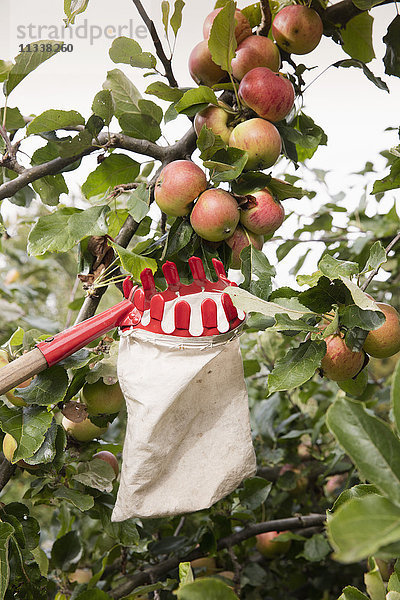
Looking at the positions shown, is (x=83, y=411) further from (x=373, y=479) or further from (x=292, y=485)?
(x=292, y=485)

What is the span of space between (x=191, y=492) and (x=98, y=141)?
41 centimetres

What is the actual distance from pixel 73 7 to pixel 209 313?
40 cm

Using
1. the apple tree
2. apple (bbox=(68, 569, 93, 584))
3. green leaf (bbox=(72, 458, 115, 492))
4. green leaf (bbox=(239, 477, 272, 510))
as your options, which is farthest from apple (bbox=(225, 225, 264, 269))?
apple (bbox=(68, 569, 93, 584))

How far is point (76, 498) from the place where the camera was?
638 mm

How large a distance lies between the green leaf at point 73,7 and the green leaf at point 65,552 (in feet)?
2.41

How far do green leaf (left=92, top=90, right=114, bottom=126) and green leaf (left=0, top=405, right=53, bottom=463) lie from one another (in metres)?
0.34

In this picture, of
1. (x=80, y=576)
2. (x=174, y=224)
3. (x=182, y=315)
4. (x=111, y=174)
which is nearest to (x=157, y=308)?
(x=182, y=315)

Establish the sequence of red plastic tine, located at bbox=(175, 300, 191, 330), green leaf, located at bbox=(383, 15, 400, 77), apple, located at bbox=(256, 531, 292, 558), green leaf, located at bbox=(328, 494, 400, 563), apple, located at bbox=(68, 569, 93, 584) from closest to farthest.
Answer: green leaf, located at bbox=(328, 494, 400, 563), red plastic tine, located at bbox=(175, 300, 191, 330), green leaf, located at bbox=(383, 15, 400, 77), apple, located at bbox=(68, 569, 93, 584), apple, located at bbox=(256, 531, 292, 558)

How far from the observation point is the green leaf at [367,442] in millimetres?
299

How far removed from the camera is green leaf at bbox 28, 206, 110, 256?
1.95 ft

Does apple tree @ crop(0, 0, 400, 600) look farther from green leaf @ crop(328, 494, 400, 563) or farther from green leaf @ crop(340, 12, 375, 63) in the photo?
green leaf @ crop(328, 494, 400, 563)

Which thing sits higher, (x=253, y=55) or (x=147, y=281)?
(x=253, y=55)

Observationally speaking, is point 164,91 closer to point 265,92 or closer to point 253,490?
point 265,92

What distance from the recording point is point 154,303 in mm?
514
